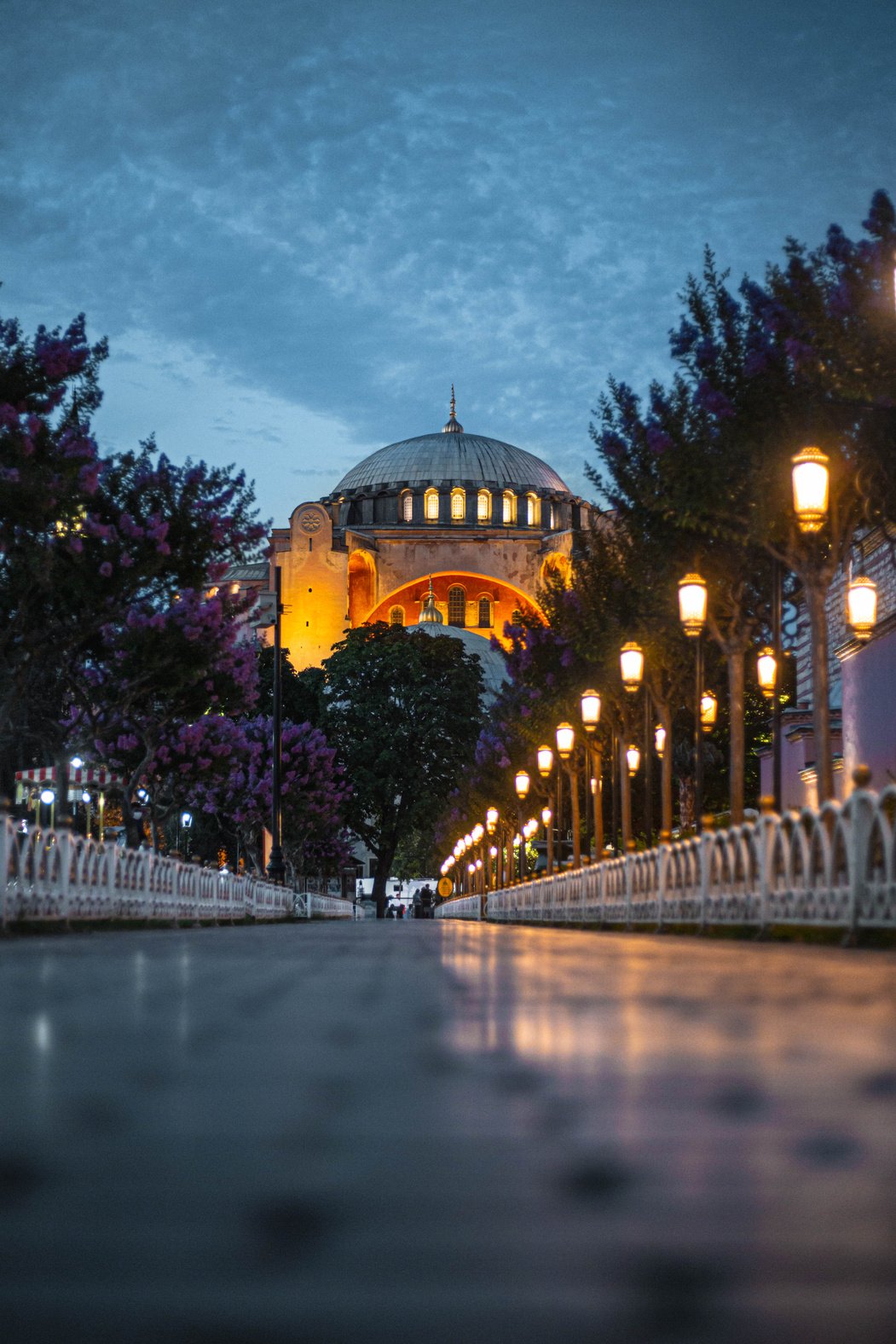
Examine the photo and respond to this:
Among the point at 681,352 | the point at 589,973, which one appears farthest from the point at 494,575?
the point at 589,973

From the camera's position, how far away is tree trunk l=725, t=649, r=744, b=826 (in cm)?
1950

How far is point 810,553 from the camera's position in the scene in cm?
1702

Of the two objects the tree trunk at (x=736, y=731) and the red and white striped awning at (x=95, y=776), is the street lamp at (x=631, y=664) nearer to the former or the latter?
the tree trunk at (x=736, y=731)

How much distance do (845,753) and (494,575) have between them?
3900 inches

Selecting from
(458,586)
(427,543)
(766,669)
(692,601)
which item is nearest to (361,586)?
(427,543)

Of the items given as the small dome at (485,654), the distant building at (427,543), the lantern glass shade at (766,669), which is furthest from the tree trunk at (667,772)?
the distant building at (427,543)

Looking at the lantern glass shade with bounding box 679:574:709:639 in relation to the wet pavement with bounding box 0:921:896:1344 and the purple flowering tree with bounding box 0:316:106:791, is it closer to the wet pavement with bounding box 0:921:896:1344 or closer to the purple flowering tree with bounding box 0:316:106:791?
the purple flowering tree with bounding box 0:316:106:791

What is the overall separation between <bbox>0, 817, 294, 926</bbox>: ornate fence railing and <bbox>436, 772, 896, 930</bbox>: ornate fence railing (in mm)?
6323

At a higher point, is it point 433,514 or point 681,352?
point 433,514

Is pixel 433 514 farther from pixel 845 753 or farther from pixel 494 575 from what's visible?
pixel 845 753

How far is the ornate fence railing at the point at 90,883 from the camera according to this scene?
13742mm

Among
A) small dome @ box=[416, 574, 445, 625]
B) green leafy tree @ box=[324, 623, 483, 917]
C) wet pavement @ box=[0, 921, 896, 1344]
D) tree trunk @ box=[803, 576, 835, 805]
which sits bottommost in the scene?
wet pavement @ box=[0, 921, 896, 1344]

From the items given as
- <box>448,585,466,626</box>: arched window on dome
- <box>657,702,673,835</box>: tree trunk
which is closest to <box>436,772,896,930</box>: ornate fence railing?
<box>657,702,673,835</box>: tree trunk

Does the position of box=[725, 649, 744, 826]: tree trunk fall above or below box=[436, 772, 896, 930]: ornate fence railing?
above
